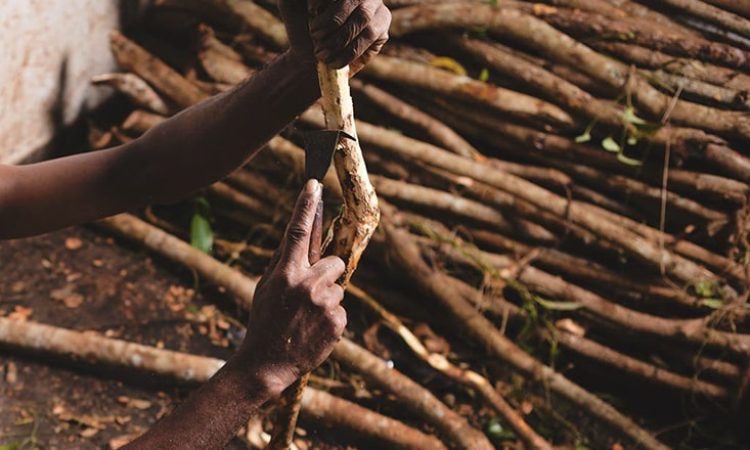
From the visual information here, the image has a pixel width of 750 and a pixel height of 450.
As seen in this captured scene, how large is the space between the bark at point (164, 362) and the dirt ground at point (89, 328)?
57 millimetres

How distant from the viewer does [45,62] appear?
3.10 meters

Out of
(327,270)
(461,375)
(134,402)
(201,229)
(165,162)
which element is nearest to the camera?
(327,270)

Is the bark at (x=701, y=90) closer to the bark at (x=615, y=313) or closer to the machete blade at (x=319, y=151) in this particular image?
the bark at (x=615, y=313)

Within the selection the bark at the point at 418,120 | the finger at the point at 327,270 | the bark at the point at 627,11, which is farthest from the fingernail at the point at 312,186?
the bark at the point at 627,11

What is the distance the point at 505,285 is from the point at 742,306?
90 cm

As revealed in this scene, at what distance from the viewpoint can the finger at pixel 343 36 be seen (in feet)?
4.48

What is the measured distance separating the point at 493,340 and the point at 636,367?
0.57 meters

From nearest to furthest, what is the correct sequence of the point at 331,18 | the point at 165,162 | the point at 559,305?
the point at 331,18, the point at 165,162, the point at 559,305

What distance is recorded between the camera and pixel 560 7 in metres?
3.14

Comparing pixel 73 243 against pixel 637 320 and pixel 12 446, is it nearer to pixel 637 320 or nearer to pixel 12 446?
pixel 12 446

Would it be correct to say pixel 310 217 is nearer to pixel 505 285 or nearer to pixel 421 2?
pixel 505 285

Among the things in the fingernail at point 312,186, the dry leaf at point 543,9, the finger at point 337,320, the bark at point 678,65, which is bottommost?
the bark at point 678,65

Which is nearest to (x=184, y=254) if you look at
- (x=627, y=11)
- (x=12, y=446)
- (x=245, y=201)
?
(x=245, y=201)

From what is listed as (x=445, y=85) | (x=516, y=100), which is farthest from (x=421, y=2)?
(x=516, y=100)
